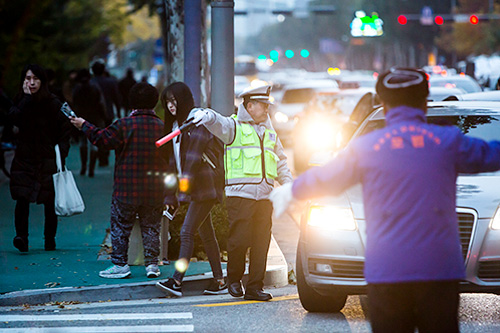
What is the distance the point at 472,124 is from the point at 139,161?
2875 millimetres

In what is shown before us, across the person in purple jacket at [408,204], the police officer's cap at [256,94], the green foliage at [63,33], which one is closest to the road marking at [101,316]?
the police officer's cap at [256,94]

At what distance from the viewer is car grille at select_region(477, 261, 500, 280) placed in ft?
20.9

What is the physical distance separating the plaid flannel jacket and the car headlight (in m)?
1.88

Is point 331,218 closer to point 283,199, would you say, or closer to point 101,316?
point 101,316

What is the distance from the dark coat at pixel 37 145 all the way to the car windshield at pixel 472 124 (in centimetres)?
322

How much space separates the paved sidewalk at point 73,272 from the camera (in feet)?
25.7

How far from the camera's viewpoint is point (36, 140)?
945cm

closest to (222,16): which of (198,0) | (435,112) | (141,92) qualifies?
(198,0)

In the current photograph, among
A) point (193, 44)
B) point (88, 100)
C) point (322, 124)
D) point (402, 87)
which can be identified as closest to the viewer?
point (402, 87)

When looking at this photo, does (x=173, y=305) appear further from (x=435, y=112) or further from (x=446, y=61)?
A: (x=446, y=61)

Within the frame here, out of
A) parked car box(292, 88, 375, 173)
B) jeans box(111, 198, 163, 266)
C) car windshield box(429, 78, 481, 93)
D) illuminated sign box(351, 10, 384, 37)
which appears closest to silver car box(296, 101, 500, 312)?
jeans box(111, 198, 163, 266)

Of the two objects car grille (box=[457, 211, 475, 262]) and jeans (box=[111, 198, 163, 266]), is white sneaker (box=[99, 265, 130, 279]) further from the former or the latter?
car grille (box=[457, 211, 475, 262])

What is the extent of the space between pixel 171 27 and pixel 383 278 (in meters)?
10.3

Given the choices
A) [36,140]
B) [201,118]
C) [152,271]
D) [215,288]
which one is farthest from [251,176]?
[36,140]
